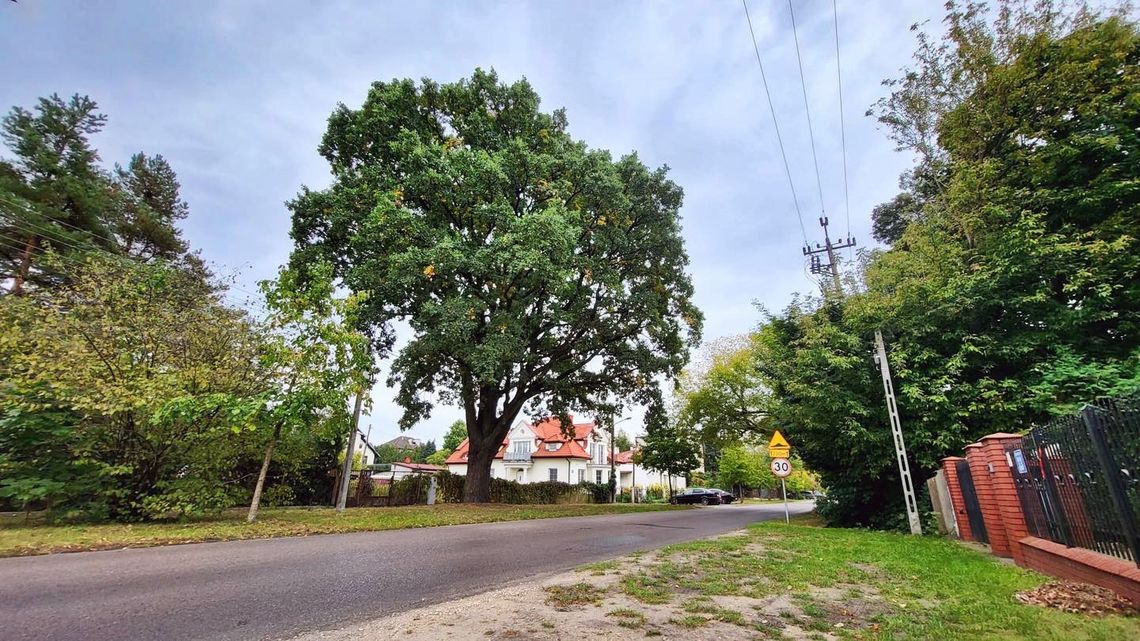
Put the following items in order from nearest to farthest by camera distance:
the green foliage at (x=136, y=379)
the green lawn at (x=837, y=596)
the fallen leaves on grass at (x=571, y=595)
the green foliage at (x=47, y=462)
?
1. the green lawn at (x=837, y=596)
2. the fallen leaves on grass at (x=571, y=595)
3. the green foliage at (x=47, y=462)
4. the green foliage at (x=136, y=379)

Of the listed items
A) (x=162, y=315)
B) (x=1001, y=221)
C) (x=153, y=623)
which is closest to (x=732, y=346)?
(x=1001, y=221)

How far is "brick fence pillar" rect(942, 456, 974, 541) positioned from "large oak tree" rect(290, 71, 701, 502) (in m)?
10.3

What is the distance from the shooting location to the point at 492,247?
50.0 feet

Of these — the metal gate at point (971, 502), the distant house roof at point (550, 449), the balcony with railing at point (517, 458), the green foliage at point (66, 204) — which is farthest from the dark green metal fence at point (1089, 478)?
the balcony with railing at point (517, 458)

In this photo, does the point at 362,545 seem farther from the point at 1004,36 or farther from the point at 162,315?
the point at 1004,36

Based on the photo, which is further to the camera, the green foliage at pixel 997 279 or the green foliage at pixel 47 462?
the green foliage at pixel 997 279

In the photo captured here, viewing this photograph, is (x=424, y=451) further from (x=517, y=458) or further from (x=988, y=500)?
(x=988, y=500)

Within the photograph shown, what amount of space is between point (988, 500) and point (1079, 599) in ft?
14.7

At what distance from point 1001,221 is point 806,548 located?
34.3ft

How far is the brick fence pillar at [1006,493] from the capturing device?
6.86 metres

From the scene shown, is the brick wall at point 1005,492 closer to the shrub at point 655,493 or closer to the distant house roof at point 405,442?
the shrub at point 655,493

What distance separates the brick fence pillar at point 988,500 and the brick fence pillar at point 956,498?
1.62m

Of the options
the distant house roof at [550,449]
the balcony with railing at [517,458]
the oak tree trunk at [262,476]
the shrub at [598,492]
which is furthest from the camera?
the balcony with railing at [517,458]

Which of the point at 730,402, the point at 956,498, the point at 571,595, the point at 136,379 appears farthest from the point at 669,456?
the point at 571,595
